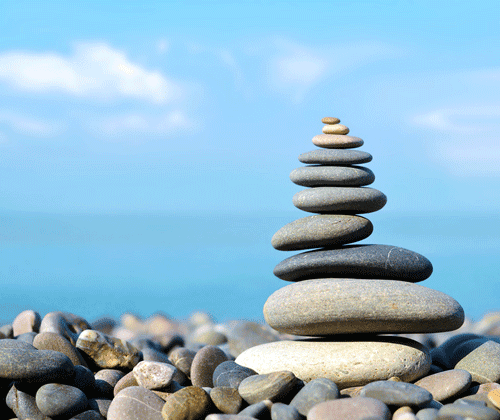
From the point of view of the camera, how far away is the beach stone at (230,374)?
5.65m

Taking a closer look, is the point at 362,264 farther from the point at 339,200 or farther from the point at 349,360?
the point at 349,360

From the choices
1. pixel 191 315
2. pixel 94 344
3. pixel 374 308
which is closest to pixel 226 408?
pixel 374 308

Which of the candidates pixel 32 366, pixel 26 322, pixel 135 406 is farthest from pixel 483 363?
pixel 26 322

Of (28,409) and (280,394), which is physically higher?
(280,394)

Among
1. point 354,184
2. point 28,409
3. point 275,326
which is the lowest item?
point 28,409

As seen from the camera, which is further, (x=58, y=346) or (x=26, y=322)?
(x=26, y=322)

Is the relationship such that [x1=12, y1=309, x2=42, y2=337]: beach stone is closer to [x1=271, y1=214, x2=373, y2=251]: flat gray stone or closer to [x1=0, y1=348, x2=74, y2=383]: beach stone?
[x1=0, y1=348, x2=74, y2=383]: beach stone

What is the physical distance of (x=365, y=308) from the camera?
18.9 feet

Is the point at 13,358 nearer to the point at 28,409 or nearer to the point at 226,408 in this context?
the point at 28,409

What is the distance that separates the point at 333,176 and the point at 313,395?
2.57m

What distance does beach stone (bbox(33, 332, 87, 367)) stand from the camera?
20.9ft

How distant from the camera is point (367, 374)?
5676 mm

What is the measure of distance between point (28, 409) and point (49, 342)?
115cm

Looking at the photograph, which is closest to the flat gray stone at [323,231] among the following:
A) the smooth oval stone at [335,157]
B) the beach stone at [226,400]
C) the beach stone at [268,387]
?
the smooth oval stone at [335,157]
